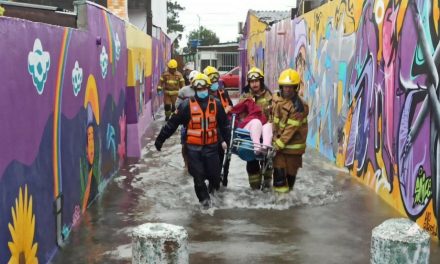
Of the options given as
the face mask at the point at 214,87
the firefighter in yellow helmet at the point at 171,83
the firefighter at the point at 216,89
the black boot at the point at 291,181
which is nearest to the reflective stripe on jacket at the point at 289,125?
the black boot at the point at 291,181

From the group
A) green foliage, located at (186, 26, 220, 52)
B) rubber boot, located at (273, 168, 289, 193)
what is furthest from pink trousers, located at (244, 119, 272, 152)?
green foliage, located at (186, 26, 220, 52)

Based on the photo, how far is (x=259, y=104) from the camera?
27.3ft

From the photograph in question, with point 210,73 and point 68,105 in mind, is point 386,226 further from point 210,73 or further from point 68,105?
point 210,73

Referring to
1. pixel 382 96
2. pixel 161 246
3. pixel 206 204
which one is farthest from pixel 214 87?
pixel 161 246

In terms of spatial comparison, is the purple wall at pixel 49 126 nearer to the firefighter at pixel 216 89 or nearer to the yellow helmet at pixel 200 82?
the yellow helmet at pixel 200 82

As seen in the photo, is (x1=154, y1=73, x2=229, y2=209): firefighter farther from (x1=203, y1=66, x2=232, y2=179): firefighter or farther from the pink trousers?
(x1=203, y1=66, x2=232, y2=179): firefighter

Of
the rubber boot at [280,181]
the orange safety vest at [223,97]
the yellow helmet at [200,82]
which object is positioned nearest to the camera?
the yellow helmet at [200,82]

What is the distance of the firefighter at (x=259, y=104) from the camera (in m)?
8.19

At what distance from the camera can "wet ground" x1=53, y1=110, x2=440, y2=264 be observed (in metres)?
5.78

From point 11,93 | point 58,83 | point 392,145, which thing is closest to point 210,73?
point 392,145

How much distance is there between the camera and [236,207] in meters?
7.64

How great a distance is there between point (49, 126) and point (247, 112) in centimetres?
345

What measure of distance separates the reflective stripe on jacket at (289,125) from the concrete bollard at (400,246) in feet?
12.9

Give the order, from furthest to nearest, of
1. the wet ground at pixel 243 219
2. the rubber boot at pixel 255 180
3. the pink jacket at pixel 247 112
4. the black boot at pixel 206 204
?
the rubber boot at pixel 255 180 < the pink jacket at pixel 247 112 < the black boot at pixel 206 204 < the wet ground at pixel 243 219
